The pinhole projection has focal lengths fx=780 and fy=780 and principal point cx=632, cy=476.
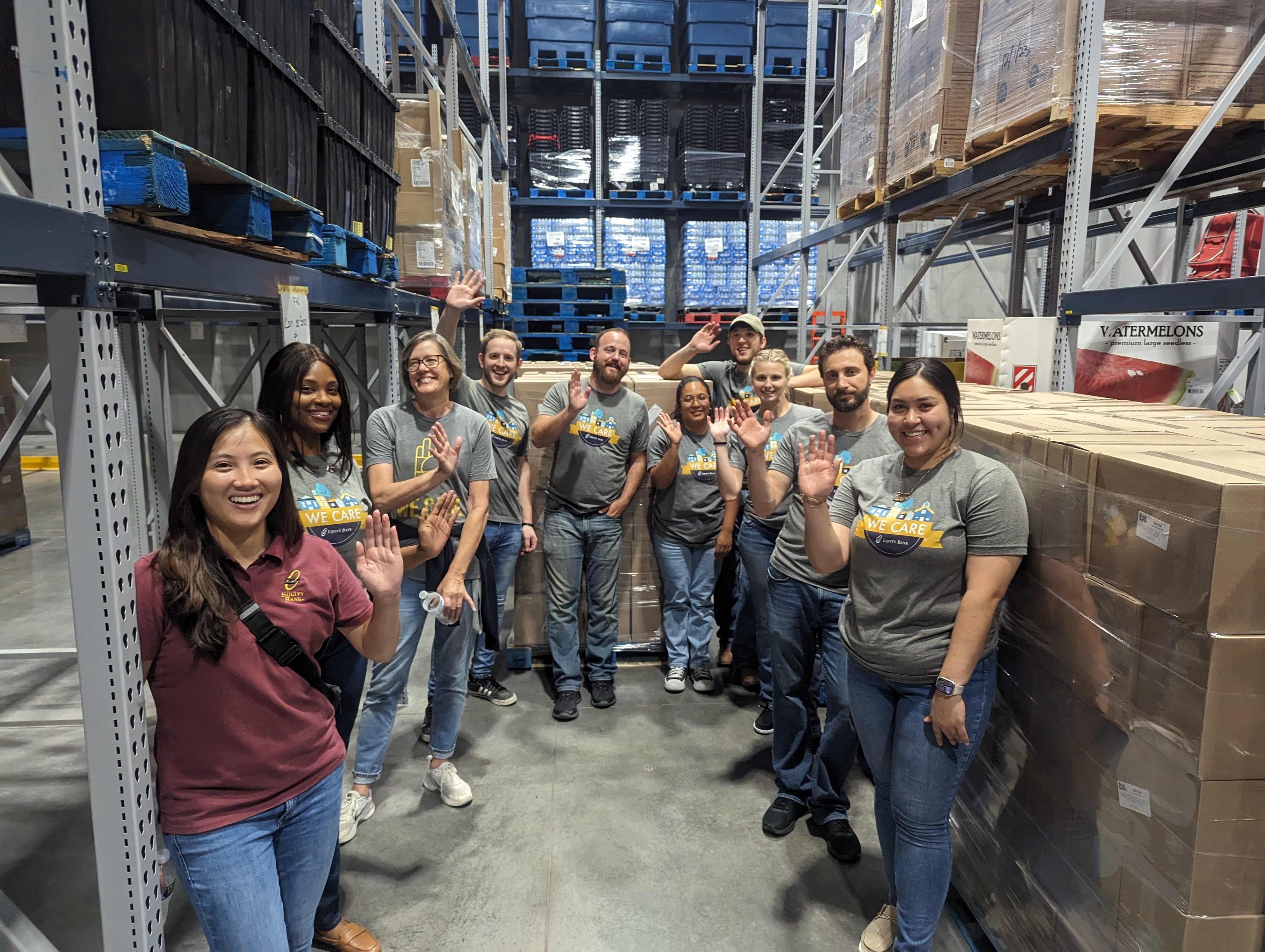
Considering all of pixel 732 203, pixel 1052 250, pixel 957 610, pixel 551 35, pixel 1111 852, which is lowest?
pixel 1111 852

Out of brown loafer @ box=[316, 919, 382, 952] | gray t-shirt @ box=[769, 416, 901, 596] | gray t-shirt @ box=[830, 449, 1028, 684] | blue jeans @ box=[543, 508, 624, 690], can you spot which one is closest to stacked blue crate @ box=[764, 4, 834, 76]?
blue jeans @ box=[543, 508, 624, 690]

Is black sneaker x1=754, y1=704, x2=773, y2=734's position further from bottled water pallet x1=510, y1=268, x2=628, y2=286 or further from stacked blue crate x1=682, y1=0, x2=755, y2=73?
stacked blue crate x1=682, y1=0, x2=755, y2=73

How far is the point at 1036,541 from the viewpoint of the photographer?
2.37m

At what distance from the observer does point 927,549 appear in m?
2.29

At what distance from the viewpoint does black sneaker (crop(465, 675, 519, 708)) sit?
4.55m

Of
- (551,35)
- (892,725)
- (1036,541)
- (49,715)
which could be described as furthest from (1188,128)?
(551,35)

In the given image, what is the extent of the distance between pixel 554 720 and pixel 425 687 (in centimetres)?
99

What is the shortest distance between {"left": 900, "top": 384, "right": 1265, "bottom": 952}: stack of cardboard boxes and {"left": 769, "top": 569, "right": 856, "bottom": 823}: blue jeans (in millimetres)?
599

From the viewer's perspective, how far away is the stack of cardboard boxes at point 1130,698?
1.70 meters

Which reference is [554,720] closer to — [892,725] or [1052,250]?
[892,725]

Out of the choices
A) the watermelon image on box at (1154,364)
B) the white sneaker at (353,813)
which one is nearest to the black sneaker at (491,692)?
the white sneaker at (353,813)

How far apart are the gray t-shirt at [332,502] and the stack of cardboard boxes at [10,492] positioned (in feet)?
21.3

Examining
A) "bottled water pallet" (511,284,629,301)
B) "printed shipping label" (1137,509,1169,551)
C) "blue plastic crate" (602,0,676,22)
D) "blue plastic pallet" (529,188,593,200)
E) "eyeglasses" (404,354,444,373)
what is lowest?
"printed shipping label" (1137,509,1169,551)

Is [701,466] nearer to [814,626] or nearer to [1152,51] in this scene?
[814,626]
